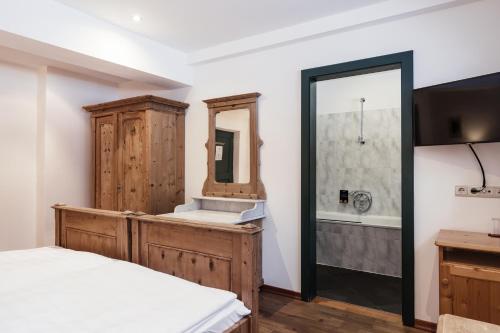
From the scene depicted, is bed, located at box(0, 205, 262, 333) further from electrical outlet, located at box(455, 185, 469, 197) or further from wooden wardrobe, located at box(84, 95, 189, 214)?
electrical outlet, located at box(455, 185, 469, 197)

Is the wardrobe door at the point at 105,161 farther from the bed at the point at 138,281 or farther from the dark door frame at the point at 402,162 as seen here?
the dark door frame at the point at 402,162

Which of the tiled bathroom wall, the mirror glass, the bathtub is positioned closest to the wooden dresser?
the bathtub

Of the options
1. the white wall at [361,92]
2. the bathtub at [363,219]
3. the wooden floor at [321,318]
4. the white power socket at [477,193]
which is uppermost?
the white wall at [361,92]

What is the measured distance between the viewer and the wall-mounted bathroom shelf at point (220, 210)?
3.02 meters

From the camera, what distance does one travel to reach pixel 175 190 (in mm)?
3760

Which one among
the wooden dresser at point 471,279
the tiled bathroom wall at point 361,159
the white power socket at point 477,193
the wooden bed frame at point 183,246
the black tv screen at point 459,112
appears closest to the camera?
the wooden bed frame at point 183,246

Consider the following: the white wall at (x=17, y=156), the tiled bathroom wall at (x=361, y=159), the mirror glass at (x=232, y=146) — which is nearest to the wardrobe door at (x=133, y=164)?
the mirror glass at (x=232, y=146)

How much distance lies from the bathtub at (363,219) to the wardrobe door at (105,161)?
8.66 feet

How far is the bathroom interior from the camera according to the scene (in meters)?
3.75

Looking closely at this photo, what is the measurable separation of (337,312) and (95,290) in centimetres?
198

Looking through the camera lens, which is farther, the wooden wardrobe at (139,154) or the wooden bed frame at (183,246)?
the wooden wardrobe at (139,154)

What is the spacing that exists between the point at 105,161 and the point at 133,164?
1.79ft

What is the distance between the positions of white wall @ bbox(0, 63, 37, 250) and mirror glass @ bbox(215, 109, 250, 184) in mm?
2174

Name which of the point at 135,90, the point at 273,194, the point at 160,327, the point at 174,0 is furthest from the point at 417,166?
the point at 135,90
